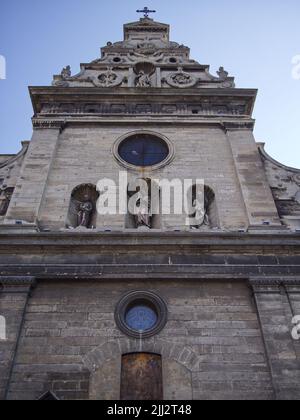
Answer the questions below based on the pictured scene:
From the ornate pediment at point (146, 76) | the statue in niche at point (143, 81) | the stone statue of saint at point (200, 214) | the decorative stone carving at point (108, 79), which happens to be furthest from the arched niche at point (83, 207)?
the statue in niche at point (143, 81)

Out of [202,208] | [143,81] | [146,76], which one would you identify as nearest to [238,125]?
[202,208]

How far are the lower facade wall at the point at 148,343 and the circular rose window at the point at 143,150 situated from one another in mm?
4534

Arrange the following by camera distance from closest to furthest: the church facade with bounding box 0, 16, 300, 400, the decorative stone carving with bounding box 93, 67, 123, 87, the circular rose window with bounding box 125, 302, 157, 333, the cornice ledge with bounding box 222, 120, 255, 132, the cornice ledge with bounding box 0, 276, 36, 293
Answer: the church facade with bounding box 0, 16, 300, 400 < the circular rose window with bounding box 125, 302, 157, 333 < the cornice ledge with bounding box 0, 276, 36, 293 < the cornice ledge with bounding box 222, 120, 255, 132 < the decorative stone carving with bounding box 93, 67, 123, 87

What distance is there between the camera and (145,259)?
10141 mm

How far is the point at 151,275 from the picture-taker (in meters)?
9.77

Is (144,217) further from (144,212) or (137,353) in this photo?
(137,353)

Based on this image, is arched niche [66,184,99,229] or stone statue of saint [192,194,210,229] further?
arched niche [66,184,99,229]

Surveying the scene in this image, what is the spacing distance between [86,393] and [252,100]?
11140mm

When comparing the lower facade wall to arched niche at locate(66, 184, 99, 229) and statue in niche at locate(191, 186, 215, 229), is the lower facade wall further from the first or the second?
arched niche at locate(66, 184, 99, 229)

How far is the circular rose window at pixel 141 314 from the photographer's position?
29.7 feet

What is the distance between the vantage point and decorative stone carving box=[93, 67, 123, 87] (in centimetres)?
1623

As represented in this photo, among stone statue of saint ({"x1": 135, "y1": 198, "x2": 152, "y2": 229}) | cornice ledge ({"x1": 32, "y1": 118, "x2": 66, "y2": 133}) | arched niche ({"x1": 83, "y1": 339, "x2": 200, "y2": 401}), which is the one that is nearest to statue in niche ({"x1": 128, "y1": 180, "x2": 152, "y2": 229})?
stone statue of saint ({"x1": 135, "y1": 198, "x2": 152, "y2": 229})

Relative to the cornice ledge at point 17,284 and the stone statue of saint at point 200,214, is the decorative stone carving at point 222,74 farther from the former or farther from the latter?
the cornice ledge at point 17,284

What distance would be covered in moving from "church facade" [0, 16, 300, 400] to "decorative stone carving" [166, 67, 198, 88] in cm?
131
